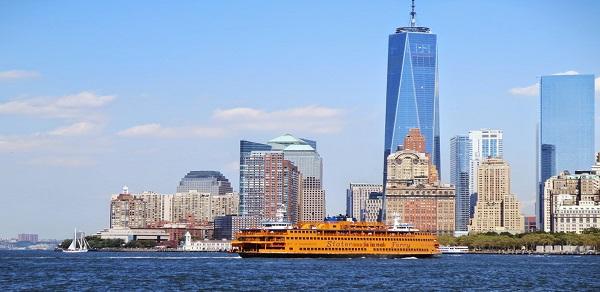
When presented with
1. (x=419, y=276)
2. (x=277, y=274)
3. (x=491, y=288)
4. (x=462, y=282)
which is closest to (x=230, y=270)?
(x=277, y=274)

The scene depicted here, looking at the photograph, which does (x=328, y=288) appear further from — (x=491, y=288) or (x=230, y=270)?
(x=230, y=270)

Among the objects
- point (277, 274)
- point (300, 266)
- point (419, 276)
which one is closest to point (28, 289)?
point (277, 274)

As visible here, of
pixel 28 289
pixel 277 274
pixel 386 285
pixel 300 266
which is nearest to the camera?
pixel 28 289

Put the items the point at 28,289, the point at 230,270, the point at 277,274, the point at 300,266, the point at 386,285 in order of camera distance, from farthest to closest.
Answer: the point at 300,266 → the point at 230,270 → the point at 277,274 → the point at 386,285 → the point at 28,289

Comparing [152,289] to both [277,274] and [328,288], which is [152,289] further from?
[277,274]

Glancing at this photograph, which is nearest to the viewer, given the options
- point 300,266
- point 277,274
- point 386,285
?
point 386,285

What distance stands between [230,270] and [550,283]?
41.8 metres

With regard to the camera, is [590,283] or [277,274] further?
[277,274]

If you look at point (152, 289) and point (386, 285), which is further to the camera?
point (386, 285)

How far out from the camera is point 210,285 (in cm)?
11850

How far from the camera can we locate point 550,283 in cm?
12838

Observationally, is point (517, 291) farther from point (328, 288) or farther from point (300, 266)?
point (300, 266)

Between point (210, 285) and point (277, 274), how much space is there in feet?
79.9

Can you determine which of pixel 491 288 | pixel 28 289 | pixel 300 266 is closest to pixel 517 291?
pixel 491 288
